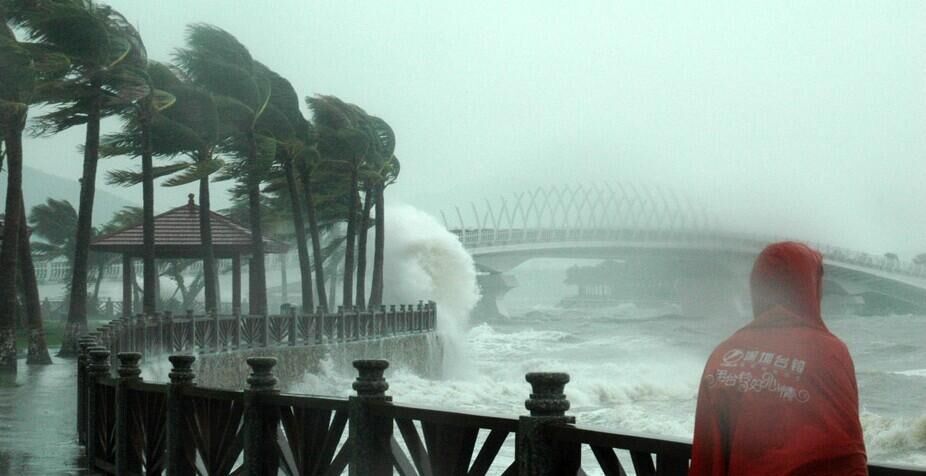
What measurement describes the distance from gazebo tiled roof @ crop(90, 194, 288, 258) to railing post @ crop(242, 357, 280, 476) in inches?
1087

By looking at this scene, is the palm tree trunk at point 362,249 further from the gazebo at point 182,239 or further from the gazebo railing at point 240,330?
the gazebo at point 182,239

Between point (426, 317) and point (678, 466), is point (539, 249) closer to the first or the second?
point (426, 317)

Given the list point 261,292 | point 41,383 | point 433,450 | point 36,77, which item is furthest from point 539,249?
point 433,450

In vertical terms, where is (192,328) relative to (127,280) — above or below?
below

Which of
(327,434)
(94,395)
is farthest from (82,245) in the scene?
Result: (327,434)

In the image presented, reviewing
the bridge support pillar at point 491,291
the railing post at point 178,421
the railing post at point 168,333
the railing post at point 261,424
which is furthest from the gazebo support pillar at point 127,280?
the bridge support pillar at point 491,291

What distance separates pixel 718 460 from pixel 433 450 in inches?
87.8

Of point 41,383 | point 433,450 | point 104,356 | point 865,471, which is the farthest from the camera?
point 41,383

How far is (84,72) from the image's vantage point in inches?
1261

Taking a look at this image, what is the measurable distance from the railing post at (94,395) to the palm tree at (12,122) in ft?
55.7

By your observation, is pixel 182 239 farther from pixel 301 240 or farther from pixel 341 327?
pixel 301 240

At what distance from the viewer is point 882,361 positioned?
6806 centimetres

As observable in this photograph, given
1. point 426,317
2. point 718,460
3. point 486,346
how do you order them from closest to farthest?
point 718,460 → point 426,317 → point 486,346

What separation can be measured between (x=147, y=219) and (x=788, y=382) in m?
31.9
